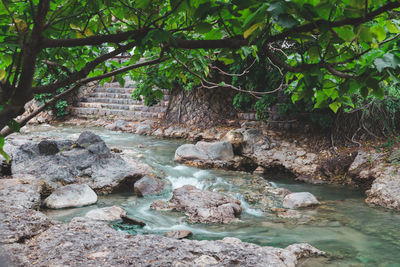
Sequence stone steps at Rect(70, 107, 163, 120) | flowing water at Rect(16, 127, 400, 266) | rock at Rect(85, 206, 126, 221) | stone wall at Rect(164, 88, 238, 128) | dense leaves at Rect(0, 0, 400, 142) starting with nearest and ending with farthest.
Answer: dense leaves at Rect(0, 0, 400, 142)
flowing water at Rect(16, 127, 400, 266)
rock at Rect(85, 206, 126, 221)
stone wall at Rect(164, 88, 238, 128)
stone steps at Rect(70, 107, 163, 120)

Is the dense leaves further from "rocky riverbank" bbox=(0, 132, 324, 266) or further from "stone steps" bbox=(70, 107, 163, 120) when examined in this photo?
"stone steps" bbox=(70, 107, 163, 120)

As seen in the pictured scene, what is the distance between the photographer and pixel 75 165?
6570 mm

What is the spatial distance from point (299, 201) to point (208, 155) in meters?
3.34

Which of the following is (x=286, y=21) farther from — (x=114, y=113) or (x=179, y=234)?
(x=114, y=113)

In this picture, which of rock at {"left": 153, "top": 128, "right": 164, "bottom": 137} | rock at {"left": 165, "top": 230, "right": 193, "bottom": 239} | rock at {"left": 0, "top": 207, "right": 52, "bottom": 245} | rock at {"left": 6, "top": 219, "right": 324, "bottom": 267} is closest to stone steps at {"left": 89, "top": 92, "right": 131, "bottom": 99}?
rock at {"left": 153, "top": 128, "right": 164, "bottom": 137}

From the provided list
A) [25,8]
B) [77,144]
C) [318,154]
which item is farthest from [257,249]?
[318,154]

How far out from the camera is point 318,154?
848 cm

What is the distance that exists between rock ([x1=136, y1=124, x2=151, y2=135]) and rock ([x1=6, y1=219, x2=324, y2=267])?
10.7 m

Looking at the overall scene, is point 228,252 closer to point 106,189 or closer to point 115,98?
point 106,189

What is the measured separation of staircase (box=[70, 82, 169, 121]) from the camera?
16.3m

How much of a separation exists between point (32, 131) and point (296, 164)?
11.1 meters

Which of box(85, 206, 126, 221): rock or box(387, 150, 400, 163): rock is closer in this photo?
box(85, 206, 126, 221): rock

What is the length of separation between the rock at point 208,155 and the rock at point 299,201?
2775 mm

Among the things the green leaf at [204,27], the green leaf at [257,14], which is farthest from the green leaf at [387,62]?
the green leaf at [204,27]
